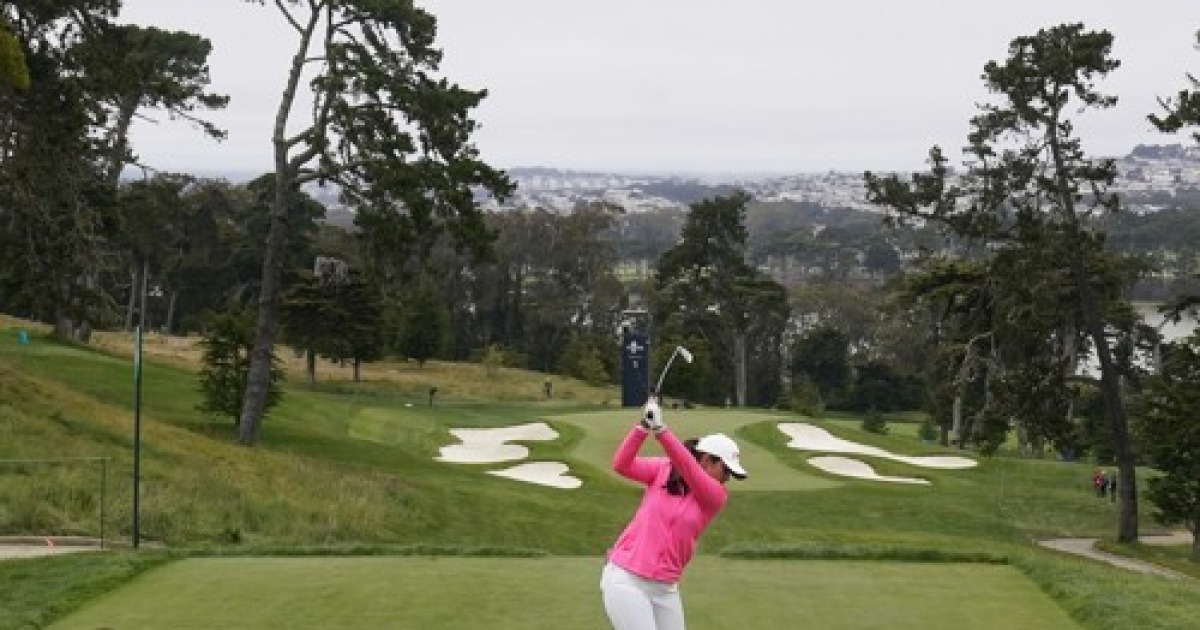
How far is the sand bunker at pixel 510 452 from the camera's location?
104 ft

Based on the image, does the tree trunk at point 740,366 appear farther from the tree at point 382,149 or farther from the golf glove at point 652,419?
the golf glove at point 652,419

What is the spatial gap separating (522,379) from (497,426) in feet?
98.7

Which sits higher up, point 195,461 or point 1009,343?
point 1009,343

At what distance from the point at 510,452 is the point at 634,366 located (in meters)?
13.1

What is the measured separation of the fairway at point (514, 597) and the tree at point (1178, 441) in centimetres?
1792

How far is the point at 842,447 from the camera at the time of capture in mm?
41281

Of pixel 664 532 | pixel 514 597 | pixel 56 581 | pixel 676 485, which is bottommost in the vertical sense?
pixel 56 581

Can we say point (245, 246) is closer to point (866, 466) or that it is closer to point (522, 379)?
point (522, 379)

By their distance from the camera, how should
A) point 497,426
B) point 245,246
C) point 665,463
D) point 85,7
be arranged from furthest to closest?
point 245,246
point 497,426
point 85,7
point 665,463

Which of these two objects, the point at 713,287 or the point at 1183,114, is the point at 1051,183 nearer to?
the point at 1183,114

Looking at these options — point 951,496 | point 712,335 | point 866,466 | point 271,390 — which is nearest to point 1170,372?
point 951,496

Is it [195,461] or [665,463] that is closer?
[665,463]

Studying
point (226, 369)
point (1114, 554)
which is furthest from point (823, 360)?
point (226, 369)

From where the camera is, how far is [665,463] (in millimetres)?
6359
